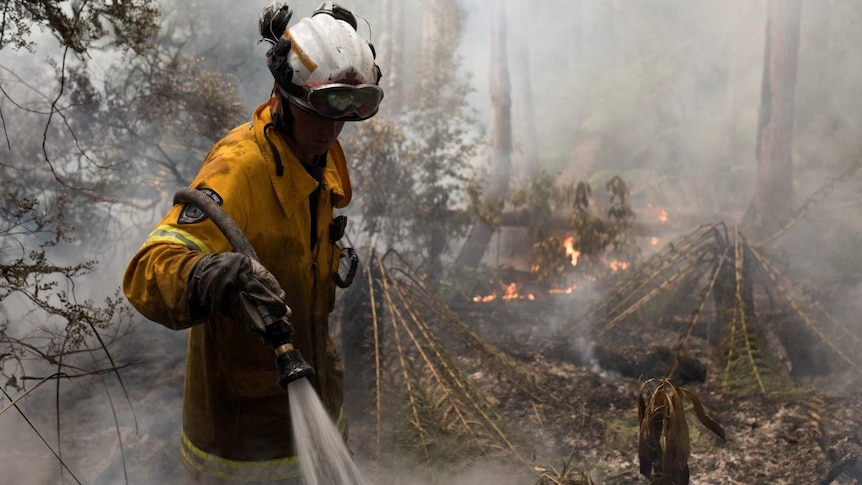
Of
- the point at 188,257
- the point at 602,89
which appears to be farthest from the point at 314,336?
the point at 602,89

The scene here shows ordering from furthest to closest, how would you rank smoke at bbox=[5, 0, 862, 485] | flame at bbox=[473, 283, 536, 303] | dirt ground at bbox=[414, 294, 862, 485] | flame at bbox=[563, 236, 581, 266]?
1. flame at bbox=[563, 236, 581, 266]
2. flame at bbox=[473, 283, 536, 303]
3. smoke at bbox=[5, 0, 862, 485]
4. dirt ground at bbox=[414, 294, 862, 485]

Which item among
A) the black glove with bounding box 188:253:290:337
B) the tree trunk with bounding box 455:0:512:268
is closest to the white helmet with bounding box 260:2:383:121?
the black glove with bounding box 188:253:290:337

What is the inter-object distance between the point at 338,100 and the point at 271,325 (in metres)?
0.85

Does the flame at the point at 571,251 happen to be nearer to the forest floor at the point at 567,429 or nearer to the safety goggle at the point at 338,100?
the forest floor at the point at 567,429

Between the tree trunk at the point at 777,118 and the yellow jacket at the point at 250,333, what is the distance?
9.31 metres

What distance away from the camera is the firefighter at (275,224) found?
2230 mm

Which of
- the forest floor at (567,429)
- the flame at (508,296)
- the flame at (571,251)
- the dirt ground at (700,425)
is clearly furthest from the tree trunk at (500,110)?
the forest floor at (567,429)

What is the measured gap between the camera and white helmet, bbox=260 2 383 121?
2.25m

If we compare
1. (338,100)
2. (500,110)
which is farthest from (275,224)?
(500,110)

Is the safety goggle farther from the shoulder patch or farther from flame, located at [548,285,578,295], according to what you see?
flame, located at [548,285,578,295]

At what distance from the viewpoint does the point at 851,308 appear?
6574 mm

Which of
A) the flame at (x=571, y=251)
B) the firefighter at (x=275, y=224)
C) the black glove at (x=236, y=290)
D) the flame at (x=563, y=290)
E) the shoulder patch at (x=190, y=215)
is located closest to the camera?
the black glove at (x=236, y=290)

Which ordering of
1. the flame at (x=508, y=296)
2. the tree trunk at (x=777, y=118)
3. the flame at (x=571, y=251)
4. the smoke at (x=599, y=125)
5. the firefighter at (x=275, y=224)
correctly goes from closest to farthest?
the firefighter at (x=275, y=224) → the smoke at (x=599, y=125) → the flame at (x=508, y=296) → the flame at (x=571, y=251) → the tree trunk at (x=777, y=118)

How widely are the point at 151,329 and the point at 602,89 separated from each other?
545 inches
